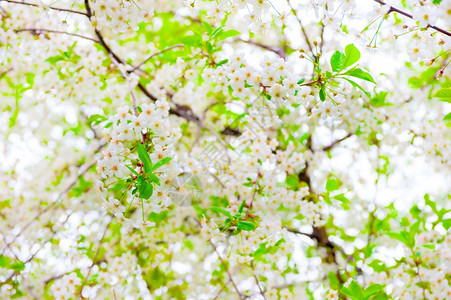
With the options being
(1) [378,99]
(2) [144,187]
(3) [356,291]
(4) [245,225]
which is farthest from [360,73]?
(1) [378,99]

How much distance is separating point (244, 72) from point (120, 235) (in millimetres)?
2897

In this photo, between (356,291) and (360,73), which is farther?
(356,291)

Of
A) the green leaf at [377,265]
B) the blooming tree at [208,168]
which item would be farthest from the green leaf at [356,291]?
the green leaf at [377,265]

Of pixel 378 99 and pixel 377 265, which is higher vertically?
pixel 378 99

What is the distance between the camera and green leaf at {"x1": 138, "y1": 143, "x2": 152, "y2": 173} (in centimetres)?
172

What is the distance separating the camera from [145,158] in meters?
1.73

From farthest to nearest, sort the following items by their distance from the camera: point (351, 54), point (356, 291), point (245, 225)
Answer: point (356, 291) < point (245, 225) < point (351, 54)

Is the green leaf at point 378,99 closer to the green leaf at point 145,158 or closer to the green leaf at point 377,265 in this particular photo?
the green leaf at point 377,265

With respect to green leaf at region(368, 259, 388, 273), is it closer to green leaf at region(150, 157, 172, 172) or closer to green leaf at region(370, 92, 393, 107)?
green leaf at region(370, 92, 393, 107)

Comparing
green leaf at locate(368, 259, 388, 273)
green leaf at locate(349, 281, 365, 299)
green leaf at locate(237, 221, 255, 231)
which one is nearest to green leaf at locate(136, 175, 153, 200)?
A: green leaf at locate(237, 221, 255, 231)

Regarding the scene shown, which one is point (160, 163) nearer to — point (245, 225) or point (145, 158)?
point (145, 158)

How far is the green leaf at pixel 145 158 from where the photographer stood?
1.72 m

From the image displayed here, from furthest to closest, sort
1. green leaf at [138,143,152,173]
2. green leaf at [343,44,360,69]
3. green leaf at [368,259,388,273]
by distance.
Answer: green leaf at [368,259,388,273] < green leaf at [343,44,360,69] < green leaf at [138,143,152,173]

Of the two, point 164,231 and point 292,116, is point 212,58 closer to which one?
point 292,116
